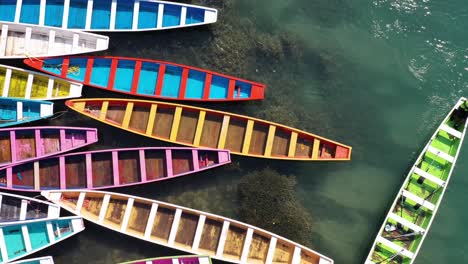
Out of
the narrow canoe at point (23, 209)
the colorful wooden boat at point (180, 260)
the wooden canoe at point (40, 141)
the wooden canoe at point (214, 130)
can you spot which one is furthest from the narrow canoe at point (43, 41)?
the colorful wooden boat at point (180, 260)

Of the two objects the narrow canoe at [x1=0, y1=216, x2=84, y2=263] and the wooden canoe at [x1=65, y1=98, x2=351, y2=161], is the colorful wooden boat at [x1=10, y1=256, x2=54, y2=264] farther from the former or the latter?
the wooden canoe at [x1=65, y1=98, x2=351, y2=161]

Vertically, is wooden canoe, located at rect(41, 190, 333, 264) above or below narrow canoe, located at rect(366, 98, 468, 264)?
below

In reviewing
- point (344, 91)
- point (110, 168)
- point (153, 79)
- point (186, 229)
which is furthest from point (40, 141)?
point (344, 91)

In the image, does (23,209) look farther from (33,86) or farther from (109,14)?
(109,14)

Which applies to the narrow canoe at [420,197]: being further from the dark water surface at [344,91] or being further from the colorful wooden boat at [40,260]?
the colorful wooden boat at [40,260]

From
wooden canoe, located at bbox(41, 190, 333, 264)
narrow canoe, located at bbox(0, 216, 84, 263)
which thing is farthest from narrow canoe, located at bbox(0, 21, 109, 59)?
narrow canoe, located at bbox(0, 216, 84, 263)

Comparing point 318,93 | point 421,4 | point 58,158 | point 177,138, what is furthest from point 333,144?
point 58,158
